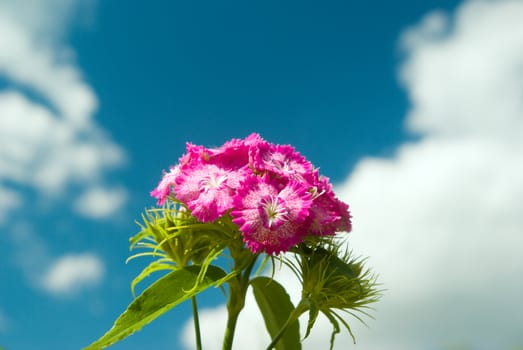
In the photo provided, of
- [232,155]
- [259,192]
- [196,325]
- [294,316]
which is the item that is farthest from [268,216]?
[196,325]

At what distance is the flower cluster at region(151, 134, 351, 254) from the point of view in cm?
243

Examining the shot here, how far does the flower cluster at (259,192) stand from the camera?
2.43 meters

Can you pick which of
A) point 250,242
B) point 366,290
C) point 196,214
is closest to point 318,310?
point 366,290

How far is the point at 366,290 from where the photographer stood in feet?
9.55

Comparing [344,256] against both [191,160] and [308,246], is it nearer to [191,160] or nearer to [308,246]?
[308,246]

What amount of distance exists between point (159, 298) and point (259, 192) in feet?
2.11

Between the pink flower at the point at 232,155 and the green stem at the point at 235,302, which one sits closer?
the pink flower at the point at 232,155

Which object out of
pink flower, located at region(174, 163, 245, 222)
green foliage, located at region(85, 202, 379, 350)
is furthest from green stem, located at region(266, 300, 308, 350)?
pink flower, located at region(174, 163, 245, 222)

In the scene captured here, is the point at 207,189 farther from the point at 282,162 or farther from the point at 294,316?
the point at 294,316

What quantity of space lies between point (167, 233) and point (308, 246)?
0.66 m

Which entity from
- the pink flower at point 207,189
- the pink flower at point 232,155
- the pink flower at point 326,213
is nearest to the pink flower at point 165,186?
the pink flower at point 207,189

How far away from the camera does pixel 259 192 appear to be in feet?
8.13

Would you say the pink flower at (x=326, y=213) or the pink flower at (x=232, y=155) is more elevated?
the pink flower at (x=232, y=155)

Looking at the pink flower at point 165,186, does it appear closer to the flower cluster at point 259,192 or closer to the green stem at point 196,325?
the flower cluster at point 259,192
